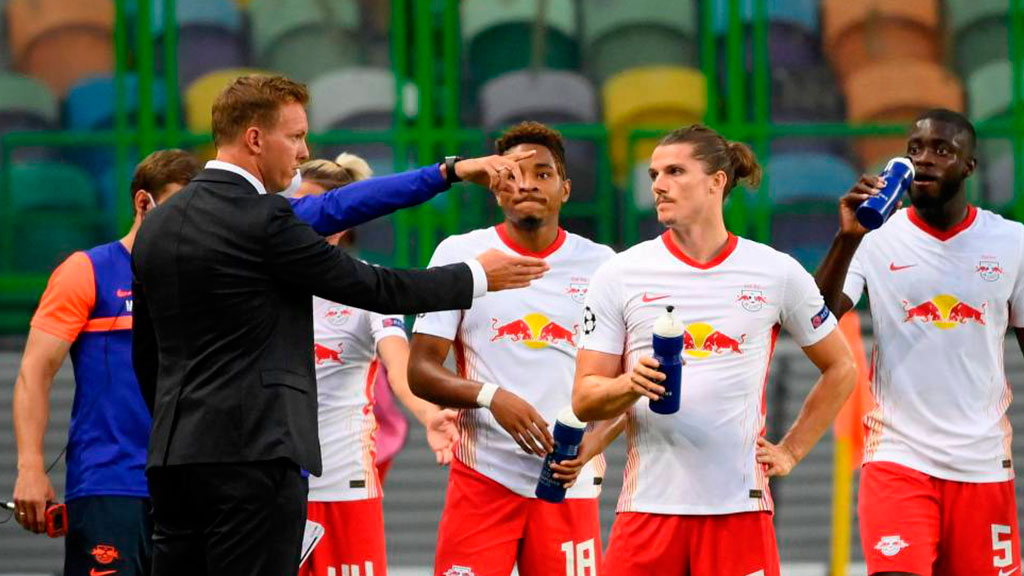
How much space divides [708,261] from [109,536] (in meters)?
2.42

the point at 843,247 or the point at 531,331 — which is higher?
the point at 843,247

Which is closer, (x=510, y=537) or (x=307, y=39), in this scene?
(x=510, y=537)

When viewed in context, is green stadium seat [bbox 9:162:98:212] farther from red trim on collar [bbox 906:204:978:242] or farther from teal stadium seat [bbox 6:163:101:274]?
red trim on collar [bbox 906:204:978:242]

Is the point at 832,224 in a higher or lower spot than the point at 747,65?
lower

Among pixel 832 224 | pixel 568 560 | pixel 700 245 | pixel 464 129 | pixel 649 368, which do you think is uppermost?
pixel 464 129

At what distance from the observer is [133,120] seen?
491 inches

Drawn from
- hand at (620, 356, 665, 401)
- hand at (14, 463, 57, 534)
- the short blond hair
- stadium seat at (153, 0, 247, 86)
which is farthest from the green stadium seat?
hand at (620, 356, 665, 401)

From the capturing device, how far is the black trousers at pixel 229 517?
16.0ft

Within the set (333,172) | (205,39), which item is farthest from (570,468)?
(205,39)

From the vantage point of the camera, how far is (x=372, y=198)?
5262 mm

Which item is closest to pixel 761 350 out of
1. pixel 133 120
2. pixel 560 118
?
pixel 560 118

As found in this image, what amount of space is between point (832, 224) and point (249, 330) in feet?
26.6

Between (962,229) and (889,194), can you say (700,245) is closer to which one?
(889,194)

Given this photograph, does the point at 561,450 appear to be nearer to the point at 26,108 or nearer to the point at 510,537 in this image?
the point at 510,537
